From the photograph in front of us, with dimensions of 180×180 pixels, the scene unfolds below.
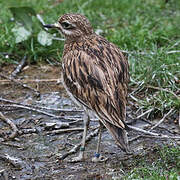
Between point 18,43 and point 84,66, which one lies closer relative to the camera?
point 84,66

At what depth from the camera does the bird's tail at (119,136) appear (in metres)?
4.43

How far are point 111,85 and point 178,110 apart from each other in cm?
153

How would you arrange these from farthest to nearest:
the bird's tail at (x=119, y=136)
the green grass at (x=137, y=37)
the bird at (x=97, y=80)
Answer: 1. the green grass at (x=137, y=37)
2. the bird at (x=97, y=80)
3. the bird's tail at (x=119, y=136)

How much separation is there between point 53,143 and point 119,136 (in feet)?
3.54

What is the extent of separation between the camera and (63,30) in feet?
17.7

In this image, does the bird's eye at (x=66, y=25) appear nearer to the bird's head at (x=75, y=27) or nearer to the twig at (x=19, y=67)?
the bird's head at (x=75, y=27)

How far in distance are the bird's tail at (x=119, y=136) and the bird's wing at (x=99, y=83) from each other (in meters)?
0.07

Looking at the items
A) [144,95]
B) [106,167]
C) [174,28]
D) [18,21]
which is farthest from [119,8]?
[106,167]

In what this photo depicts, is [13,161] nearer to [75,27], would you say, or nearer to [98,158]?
[98,158]

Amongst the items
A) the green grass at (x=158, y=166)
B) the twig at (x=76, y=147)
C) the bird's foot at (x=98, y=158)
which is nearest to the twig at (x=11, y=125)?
the twig at (x=76, y=147)

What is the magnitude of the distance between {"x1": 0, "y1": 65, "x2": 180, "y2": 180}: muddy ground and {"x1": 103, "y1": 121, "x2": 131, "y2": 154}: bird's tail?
25 cm

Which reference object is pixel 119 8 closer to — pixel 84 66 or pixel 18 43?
pixel 18 43

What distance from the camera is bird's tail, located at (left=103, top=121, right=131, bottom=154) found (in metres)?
4.43

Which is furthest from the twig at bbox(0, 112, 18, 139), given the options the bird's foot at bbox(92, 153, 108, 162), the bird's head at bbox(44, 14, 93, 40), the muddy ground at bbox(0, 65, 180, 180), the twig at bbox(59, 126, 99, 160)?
the bird's head at bbox(44, 14, 93, 40)
